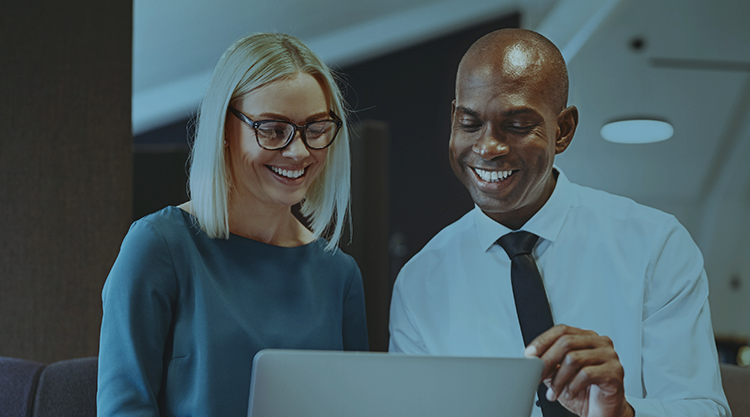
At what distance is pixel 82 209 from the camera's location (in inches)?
78.4

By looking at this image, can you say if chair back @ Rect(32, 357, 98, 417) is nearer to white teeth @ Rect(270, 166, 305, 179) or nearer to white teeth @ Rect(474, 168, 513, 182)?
white teeth @ Rect(270, 166, 305, 179)

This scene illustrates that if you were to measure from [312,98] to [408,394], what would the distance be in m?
0.76

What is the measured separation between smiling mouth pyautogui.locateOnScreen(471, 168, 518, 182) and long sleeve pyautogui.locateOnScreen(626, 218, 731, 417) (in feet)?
1.30

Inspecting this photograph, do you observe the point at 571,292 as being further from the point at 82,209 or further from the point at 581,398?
the point at 82,209

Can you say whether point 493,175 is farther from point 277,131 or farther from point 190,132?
point 190,132

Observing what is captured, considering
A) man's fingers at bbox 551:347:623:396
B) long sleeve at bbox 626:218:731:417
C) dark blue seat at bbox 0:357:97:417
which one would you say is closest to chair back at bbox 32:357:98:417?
dark blue seat at bbox 0:357:97:417

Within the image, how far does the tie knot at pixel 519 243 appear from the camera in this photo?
1.54 metres

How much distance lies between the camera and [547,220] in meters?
1.57

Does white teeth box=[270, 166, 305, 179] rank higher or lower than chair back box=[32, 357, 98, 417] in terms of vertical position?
higher

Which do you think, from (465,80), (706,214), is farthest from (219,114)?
(706,214)

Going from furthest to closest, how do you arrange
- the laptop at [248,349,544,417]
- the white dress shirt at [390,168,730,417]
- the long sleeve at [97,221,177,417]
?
the white dress shirt at [390,168,730,417]
the long sleeve at [97,221,177,417]
the laptop at [248,349,544,417]

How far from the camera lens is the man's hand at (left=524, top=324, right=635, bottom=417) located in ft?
3.75

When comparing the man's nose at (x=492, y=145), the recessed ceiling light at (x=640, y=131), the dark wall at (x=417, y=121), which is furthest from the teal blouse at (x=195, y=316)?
the recessed ceiling light at (x=640, y=131)

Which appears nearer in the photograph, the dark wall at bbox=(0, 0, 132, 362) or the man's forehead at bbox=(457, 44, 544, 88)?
the man's forehead at bbox=(457, 44, 544, 88)
